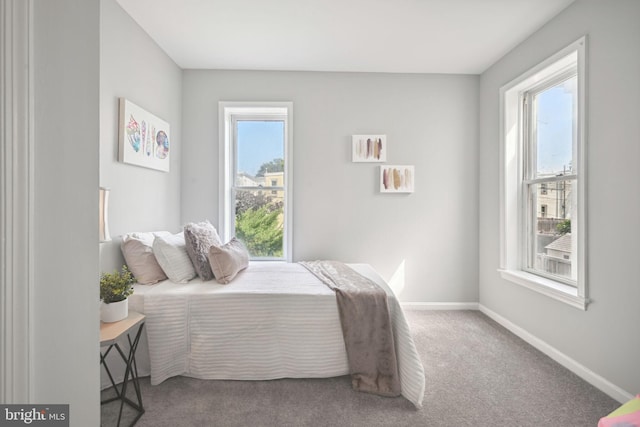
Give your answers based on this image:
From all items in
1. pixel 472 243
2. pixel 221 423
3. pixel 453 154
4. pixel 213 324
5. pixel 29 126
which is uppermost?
pixel 453 154

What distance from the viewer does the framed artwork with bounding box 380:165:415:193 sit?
11.5 ft

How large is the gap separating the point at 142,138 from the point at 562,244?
3698 millimetres

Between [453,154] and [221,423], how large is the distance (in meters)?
3.36

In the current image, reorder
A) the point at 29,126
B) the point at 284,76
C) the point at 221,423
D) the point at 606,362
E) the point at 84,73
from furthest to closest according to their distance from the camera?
1. the point at 284,76
2. the point at 606,362
3. the point at 221,423
4. the point at 84,73
5. the point at 29,126

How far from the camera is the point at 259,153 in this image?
3645mm

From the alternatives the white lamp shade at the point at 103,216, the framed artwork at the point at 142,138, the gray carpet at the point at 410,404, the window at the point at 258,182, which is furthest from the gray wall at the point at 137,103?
the gray carpet at the point at 410,404

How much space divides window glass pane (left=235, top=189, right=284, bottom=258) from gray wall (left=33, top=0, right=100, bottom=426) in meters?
2.75

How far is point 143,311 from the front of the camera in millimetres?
2055

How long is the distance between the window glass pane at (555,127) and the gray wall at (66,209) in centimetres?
312

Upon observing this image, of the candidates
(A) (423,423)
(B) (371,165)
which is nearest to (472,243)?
(B) (371,165)

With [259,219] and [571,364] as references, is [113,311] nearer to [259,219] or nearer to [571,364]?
[259,219]

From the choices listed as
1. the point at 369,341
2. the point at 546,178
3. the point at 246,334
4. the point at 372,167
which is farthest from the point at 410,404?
the point at 372,167

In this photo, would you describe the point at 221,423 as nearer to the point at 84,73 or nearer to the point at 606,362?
the point at 84,73

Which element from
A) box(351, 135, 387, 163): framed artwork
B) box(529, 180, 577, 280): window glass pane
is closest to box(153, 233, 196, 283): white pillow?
box(351, 135, 387, 163): framed artwork
